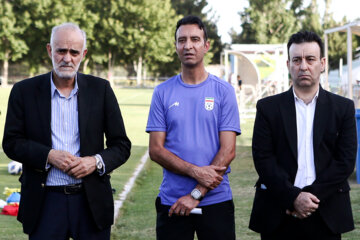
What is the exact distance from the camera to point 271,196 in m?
4.09

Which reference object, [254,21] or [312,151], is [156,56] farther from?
[312,151]

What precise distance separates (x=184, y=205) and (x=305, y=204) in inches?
29.4

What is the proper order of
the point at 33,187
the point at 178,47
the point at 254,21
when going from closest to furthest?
the point at 33,187 → the point at 178,47 → the point at 254,21

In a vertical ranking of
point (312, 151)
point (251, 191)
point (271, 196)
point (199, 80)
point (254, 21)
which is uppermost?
point (254, 21)

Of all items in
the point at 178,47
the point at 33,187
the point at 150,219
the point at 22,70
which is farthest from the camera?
the point at 22,70

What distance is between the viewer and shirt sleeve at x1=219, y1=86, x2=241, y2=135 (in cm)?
417

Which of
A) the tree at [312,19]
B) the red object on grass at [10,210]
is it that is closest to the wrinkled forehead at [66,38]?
the red object on grass at [10,210]

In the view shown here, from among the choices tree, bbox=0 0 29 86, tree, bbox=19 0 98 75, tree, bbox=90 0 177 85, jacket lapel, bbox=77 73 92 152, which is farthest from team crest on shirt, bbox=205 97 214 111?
tree, bbox=90 0 177 85

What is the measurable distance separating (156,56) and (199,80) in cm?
6997

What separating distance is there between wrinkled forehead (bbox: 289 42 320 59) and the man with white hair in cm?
123

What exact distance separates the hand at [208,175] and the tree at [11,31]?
6459 cm

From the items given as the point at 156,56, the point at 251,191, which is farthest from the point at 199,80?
the point at 156,56

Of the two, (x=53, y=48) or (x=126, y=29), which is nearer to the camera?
(x=53, y=48)

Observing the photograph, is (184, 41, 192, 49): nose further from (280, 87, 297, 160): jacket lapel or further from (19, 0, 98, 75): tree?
(19, 0, 98, 75): tree
